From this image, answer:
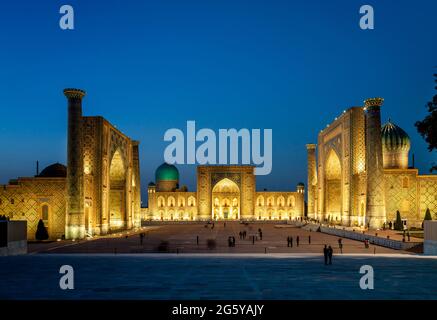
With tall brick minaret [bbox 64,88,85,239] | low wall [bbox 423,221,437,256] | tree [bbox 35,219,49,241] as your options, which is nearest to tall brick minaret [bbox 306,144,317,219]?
tall brick minaret [bbox 64,88,85,239]

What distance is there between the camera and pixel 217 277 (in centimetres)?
1307

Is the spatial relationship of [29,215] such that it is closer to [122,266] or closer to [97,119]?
[97,119]

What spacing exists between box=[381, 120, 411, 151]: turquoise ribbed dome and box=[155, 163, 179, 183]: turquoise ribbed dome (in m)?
37.1

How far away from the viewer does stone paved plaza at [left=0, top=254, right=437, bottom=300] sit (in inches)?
410

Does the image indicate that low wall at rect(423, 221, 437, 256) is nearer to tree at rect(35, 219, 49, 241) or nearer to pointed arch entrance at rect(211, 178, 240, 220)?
tree at rect(35, 219, 49, 241)

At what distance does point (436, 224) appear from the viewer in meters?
20.1

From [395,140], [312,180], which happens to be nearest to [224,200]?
[312,180]

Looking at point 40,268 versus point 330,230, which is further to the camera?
point 330,230

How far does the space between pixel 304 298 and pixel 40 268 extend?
30.7ft

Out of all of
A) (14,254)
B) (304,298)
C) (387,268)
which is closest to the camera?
(304,298)

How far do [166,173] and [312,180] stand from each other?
2489 centimetres
